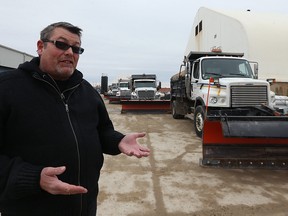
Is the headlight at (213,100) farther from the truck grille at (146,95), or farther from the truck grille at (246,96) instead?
the truck grille at (146,95)

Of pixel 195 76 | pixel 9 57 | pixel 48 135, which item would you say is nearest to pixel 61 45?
pixel 48 135

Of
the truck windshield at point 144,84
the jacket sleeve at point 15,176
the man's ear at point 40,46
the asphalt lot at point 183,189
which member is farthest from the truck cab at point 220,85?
the truck windshield at point 144,84

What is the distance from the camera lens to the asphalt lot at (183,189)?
382 centimetres

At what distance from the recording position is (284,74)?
20.3 metres

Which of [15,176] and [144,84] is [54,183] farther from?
[144,84]

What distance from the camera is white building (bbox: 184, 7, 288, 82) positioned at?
2042 cm

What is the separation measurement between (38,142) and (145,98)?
18942 millimetres

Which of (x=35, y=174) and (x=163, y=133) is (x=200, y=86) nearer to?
(x=163, y=133)

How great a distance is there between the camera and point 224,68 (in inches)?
367

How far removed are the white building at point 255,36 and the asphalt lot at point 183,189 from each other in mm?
15739

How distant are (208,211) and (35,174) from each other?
2762 mm

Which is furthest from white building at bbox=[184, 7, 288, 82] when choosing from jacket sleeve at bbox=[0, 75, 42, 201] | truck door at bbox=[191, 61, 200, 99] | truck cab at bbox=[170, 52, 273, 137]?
jacket sleeve at bbox=[0, 75, 42, 201]

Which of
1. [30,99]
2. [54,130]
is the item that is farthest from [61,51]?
[54,130]

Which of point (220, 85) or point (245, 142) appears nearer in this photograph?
point (245, 142)
